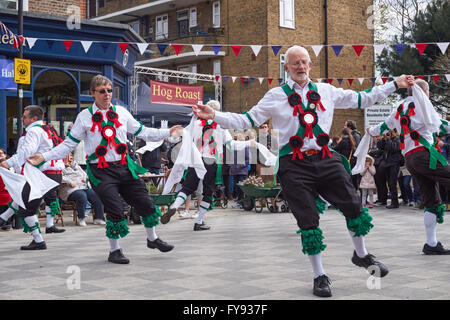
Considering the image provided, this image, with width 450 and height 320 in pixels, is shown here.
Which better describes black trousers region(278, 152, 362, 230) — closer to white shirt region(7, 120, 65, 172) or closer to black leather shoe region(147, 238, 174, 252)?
black leather shoe region(147, 238, 174, 252)

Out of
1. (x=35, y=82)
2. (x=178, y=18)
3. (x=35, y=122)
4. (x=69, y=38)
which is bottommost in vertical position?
(x=35, y=122)

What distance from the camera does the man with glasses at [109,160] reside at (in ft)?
22.0

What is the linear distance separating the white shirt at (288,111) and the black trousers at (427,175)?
6.61 feet

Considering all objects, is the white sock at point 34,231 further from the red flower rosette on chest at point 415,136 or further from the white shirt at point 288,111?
the red flower rosette on chest at point 415,136

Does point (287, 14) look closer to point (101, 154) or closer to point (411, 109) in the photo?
point (411, 109)

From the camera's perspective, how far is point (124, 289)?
5.21 meters

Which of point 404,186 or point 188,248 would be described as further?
point 404,186

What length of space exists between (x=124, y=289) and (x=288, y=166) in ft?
5.94

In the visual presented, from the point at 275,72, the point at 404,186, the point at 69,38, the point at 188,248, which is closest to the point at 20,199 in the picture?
the point at 188,248

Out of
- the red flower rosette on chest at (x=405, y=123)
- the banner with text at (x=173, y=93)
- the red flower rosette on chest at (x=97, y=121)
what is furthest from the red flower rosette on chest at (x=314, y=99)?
the banner with text at (x=173, y=93)

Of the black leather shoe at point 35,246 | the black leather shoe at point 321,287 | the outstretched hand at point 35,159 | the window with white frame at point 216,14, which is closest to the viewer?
the black leather shoe at point 321,287

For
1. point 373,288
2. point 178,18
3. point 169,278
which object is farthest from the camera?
point 178,18

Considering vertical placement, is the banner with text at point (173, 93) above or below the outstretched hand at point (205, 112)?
above

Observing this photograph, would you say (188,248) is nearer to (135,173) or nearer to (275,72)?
(135,173)
